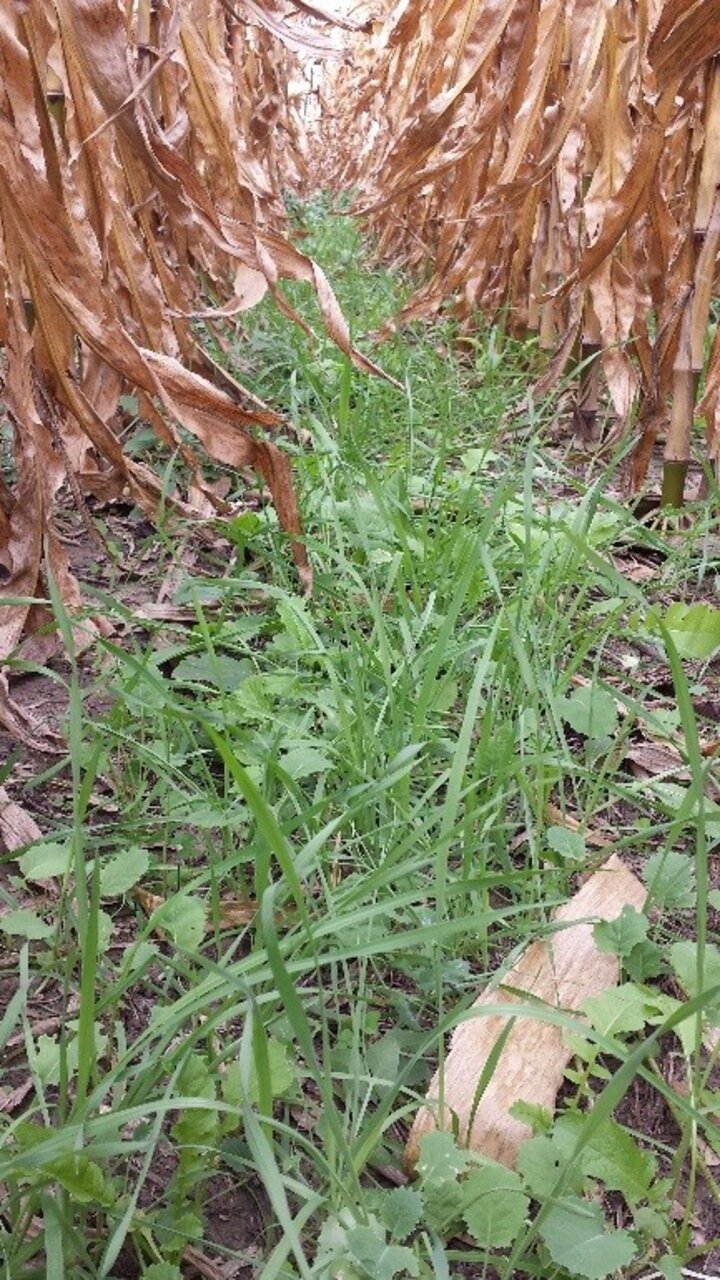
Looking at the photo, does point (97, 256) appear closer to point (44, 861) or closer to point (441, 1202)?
point (44, 861)

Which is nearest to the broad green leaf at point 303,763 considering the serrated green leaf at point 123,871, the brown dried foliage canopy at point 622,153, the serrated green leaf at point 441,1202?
the serrated green leaf at point 123,871

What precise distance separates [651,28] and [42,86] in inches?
29.9

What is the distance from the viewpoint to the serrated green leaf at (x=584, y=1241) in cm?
53

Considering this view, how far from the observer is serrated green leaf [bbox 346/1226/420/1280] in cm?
51

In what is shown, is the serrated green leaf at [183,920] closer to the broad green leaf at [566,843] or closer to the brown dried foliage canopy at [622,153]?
the broad green leaf at [566,843]

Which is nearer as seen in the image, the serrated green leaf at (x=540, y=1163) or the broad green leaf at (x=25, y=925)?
the serrated green leaf at (x=540, y=1163)

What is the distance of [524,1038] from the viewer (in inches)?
27.3

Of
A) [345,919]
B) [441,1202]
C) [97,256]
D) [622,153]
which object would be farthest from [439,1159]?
[622,153]

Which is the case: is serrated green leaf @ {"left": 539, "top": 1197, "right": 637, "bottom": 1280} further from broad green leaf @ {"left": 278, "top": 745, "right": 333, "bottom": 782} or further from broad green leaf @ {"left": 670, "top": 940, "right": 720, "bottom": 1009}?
broad green leaf @ {"left": 278, "top": 745, "right": 333, "bottom": 782}

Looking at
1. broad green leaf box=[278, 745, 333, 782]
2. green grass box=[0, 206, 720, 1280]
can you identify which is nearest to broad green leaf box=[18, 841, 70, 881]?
green grass box=[0, 206, 720, 1280]

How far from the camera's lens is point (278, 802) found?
84 cm

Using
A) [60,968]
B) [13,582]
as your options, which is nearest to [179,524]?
[13,582]

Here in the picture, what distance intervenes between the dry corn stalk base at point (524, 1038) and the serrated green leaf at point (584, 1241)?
64 millimetres

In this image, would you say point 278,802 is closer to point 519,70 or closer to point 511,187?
point 511,187
